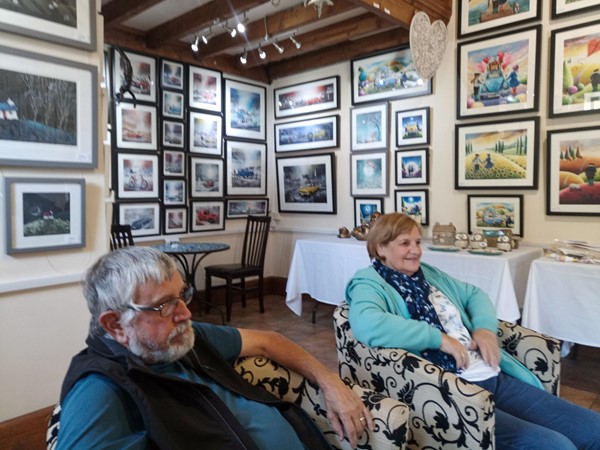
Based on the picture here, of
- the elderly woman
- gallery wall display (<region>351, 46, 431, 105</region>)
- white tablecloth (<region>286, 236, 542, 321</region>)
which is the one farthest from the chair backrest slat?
the elderly woman

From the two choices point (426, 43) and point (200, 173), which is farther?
point (200, 173)

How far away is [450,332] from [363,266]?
73.4 inches

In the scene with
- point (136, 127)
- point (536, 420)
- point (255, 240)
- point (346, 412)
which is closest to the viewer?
point (346, 412)

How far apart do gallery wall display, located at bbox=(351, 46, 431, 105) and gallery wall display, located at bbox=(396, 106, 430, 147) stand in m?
Answer: 0.17

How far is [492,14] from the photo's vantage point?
3.54 meters

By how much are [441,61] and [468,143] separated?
2.43 feet

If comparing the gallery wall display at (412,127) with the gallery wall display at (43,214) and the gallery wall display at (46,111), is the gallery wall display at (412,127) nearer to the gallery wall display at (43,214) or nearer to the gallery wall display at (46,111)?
the gallery wall display at (46,111)

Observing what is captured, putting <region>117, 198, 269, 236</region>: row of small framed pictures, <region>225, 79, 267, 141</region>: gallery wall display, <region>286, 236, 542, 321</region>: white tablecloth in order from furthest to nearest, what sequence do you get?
1. <region>225, 79, 267, 141</region>: gallery wall display
2. <region>117, 198, 269, 236</region>: row of small framed pictures
3. <region>286, 236, 542, 321</region>: white tablecloth

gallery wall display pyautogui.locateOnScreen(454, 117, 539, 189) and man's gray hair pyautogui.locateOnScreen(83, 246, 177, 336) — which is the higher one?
gallery wall display pyautogui.locateOnScreen(454, 117, 539, 189)

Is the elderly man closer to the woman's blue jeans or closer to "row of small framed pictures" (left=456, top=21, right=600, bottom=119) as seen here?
the woman's blue jeans

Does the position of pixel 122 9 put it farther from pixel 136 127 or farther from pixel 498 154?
pixel 498 154

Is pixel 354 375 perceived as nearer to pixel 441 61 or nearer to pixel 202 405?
pixel 202 405

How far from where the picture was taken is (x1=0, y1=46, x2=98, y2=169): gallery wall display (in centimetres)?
187

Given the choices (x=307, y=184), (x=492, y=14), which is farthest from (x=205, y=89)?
(x=492, y=14)
